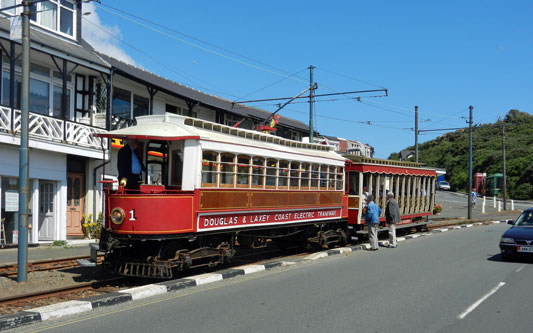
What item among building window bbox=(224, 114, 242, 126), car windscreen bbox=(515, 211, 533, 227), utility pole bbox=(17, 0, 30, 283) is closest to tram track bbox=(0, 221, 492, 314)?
utility pole bbox=(17, 0, 30, 283)

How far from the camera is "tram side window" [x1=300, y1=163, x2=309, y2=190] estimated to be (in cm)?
1424

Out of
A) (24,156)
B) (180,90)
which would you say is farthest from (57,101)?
(24,156)

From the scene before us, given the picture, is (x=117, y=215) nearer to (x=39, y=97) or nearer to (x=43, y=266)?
(x=43, y=266)

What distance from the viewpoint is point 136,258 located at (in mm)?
10125

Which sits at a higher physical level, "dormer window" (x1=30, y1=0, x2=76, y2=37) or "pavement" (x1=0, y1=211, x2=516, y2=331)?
"dormer window" (x1=30, y1=0, x2=76, y2=37)

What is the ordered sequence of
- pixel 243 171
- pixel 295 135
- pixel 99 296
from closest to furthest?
1. pixel 99 296
2. pixel 243 171
3. pixel 295 135

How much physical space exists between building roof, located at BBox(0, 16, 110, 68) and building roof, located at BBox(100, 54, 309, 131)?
2.84 feet

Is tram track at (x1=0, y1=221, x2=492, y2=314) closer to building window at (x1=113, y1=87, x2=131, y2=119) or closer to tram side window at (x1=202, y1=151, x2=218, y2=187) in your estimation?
tram side window at (x1=202, y1=151, x2=218, y2=187)

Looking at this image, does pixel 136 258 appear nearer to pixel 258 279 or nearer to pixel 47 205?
pixel 258 279

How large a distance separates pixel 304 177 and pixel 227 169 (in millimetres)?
3573

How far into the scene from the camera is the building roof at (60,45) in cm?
1599

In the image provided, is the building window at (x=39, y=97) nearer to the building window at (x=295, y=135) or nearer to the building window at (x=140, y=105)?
the building window at (x=140, y=105)

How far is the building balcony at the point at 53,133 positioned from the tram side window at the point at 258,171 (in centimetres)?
649

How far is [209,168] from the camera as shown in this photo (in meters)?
10.8
